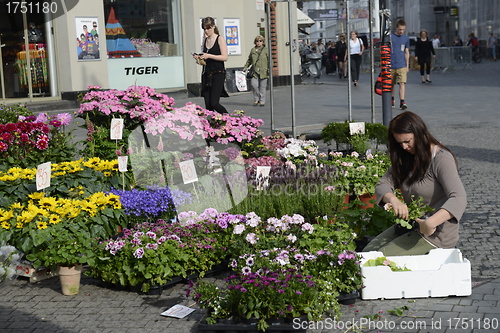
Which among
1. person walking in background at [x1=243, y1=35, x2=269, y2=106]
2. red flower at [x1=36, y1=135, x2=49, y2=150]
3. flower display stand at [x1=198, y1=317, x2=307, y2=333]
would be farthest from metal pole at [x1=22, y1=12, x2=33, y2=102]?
flower display stand at [x1=198, y1=317, x2=307, y2=333]

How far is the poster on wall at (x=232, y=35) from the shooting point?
23.5m

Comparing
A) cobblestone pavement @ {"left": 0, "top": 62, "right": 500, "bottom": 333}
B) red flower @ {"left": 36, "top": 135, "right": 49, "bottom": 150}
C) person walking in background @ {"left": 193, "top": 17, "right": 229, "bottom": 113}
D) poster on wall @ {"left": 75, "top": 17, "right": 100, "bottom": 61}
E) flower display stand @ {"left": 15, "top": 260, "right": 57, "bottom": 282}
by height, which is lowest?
cobblestone pavement @ {"left": 0, "top": 62, "right": 500, "bottom": 333}

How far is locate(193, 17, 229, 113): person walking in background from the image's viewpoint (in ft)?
38.8

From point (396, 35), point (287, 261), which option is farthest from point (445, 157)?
point (396, 35)

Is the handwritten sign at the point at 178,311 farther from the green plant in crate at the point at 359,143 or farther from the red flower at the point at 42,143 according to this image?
the green plant in crate at the point at 359,143

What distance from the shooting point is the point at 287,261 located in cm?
512

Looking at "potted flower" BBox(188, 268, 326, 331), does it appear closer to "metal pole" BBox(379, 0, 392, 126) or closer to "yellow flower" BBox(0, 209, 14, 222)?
"yellow flower" BBox(0, 209, 14, 222)

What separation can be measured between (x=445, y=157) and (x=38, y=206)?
9.96 ft

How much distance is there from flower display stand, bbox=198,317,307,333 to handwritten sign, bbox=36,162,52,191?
2163 mm

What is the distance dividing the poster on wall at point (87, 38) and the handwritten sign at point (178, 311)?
14933mm

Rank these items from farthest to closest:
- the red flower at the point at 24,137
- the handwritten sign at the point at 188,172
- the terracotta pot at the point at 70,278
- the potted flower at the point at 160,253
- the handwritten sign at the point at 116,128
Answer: the handwritten sign at the point at 116,128 < the red flower at the point at 24,137 < the handwritten sign at the point at 188,172 < the terracotta pot at the point at 70,278 < the potted flower at the point at 160,253

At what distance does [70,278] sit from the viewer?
5.75 meters

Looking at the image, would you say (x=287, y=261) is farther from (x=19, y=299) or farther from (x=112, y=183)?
(x=112, y=183)

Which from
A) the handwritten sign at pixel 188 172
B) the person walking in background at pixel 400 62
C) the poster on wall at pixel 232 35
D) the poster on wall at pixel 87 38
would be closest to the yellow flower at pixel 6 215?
the handwritten sign at pixel 188 172
